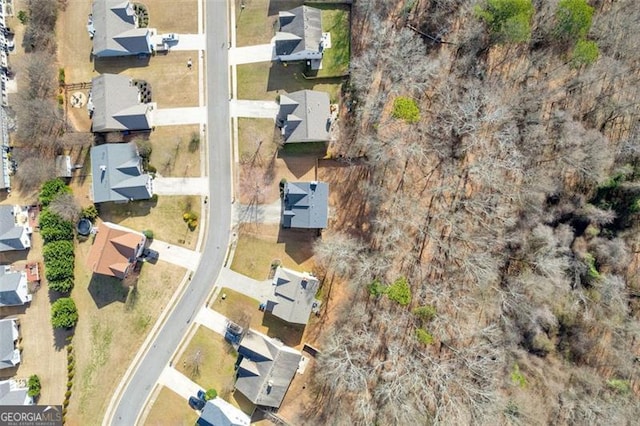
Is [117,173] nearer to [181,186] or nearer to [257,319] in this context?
[181,186]

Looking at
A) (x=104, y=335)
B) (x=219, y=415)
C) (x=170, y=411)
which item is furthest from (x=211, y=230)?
(x=170, y=411)

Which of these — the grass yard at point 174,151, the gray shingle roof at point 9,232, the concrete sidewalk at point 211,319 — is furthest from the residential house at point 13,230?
the concrete sidewalk at point 211,319

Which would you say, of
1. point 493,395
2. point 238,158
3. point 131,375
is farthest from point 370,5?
point 131,375

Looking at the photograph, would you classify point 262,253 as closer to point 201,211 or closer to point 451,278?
point 201,211

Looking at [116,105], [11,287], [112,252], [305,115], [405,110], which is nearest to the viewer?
[405,110]

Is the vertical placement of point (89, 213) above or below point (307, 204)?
below

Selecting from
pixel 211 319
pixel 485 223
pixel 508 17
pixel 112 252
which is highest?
pixel 508 17

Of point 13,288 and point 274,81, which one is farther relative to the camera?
point 274,81

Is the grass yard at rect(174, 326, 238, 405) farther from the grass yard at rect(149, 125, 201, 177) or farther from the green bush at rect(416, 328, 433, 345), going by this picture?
the green bush at rect(416, 328, 433, 345)

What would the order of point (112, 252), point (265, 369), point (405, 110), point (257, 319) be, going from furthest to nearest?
point (257, 319), point (112, 252), point (265, 369), point (405, 110)

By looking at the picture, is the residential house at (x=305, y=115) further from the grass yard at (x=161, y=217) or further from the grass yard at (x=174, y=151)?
the grass yard at (x=161, y=217)
